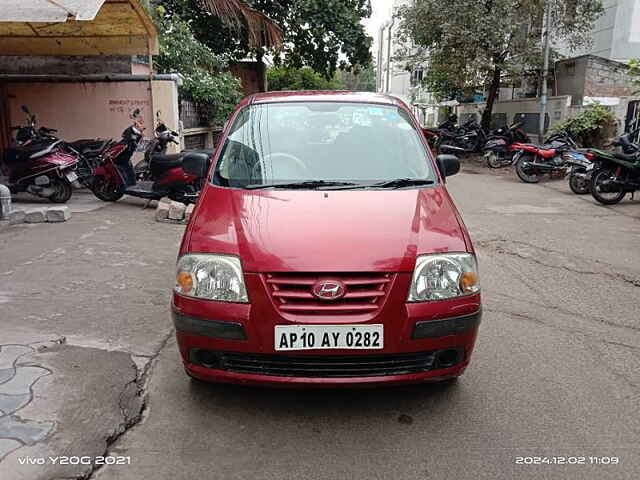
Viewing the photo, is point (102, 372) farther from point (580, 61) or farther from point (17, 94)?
point (580, 61)

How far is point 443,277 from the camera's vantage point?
285 cm

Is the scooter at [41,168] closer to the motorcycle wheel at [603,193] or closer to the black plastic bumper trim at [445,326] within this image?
the black plastic bumper trim at [445,326]

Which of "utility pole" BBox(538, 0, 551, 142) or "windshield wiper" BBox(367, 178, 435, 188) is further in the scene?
"utility pole" BBox(538, 0, 551, 142)

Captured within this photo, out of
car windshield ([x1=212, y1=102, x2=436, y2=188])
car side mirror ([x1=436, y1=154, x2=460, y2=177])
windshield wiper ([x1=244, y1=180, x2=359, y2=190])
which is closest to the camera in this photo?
windshield wiper ([x1=244, y1=180, x2=359, y2=190])

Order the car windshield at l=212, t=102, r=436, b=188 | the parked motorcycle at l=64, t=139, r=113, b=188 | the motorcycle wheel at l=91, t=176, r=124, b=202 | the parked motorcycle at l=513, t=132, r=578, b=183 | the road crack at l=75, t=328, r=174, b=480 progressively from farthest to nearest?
the parked motorcycle at l=513, t=132, r=578, b=183, the parked motorcycle at l=64, t=139, r=113, b=188, the motorcycle wheel at l=91, t=176, r=124, b=202, the car windshield at l=212, t=102, r=436, b=188, the road crack at l=75, t=328, r=174, b=480

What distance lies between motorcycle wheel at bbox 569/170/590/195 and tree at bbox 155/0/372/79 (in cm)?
980

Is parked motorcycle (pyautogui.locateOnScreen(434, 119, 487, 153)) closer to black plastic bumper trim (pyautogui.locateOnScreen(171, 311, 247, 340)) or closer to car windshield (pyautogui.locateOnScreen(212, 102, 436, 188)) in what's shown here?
car windshield (pyautogui.locateOnScreen(212, 102, 436, 188))

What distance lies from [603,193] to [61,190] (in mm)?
8865

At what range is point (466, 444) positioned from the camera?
278cm

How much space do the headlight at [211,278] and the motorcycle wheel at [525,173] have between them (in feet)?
36.6

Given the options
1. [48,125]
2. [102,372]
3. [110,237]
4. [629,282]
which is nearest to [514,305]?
[629,282]

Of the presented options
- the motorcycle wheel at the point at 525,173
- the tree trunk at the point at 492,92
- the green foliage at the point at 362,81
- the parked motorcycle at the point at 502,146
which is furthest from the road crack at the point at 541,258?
the green foliage at the point at 362,81

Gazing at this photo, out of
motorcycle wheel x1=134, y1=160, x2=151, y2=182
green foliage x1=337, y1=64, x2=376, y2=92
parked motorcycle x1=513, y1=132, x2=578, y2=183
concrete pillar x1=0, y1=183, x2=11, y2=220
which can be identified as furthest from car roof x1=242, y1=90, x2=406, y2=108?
green foliage x1=337, y1=64, x2=376, y2=92

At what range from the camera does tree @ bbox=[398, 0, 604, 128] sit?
14641 millimetres
